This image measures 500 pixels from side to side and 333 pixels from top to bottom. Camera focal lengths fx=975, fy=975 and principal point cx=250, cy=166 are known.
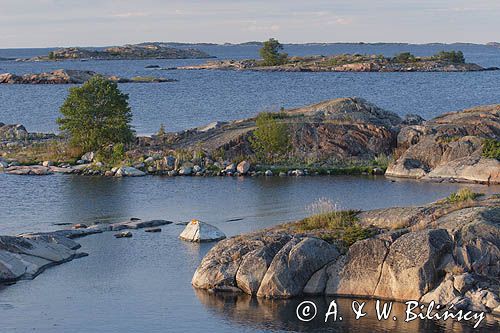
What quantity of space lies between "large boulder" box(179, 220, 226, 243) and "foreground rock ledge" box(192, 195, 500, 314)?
5.52 meters

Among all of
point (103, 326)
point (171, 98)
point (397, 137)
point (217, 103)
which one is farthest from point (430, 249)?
point (171, 98)

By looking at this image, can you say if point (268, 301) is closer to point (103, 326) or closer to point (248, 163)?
point (103, 326)

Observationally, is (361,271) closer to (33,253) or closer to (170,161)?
(33,253)

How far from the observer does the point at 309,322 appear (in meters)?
26.7

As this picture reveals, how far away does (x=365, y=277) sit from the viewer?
93.5ft

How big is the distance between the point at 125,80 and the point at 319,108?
109086 millimetres

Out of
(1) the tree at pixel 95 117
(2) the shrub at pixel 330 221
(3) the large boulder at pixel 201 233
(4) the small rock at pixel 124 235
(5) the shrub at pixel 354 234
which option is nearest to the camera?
(5) the shrub at pixel 354 234

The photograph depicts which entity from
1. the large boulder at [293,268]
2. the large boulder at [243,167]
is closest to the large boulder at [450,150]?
the large boulder at [243,167]

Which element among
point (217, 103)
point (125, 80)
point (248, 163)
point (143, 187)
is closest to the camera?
point (143, 187)

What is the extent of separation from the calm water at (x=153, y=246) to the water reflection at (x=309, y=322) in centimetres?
6

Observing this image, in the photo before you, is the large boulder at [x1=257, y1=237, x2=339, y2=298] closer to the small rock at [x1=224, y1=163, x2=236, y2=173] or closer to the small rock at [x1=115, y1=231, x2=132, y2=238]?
the small rock at [x1=115, y1=231, x2=132, y2=238]

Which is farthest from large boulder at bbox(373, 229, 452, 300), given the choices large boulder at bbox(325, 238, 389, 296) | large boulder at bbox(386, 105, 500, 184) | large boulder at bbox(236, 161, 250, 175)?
large boulder at bbox(236, 161, 250, 175)

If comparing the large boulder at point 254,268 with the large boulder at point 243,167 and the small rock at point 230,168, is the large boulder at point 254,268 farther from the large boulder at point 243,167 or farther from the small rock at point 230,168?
the small rock at point 230,168

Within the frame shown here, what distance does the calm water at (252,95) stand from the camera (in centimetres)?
9900
